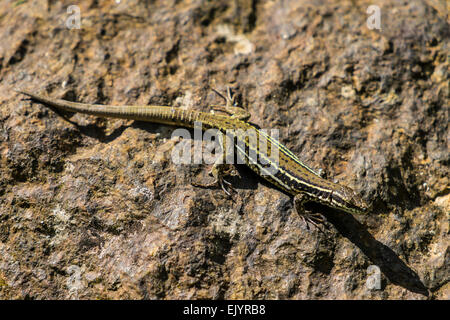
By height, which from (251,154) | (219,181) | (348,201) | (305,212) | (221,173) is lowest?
(305,212)

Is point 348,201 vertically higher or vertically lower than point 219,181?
lower

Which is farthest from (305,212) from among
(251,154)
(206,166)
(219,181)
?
(206,166)

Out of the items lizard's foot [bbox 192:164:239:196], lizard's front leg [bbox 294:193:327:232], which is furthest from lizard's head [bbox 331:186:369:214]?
lizard's foot [bbox 192:164:239:196]

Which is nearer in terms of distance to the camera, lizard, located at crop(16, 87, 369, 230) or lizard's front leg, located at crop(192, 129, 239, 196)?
lizard, located at crop(16, 87, 369, 230)

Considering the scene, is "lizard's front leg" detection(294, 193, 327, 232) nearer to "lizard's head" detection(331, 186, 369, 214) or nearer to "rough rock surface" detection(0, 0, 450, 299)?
"rough rock surface" detection(0, 0, 450, 299)

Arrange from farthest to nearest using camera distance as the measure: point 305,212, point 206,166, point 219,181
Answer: point 206,166 < point 219,181 < point 305,212

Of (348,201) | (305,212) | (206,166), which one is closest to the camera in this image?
(348,201)

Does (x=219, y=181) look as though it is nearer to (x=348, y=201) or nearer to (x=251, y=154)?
(x=251, y=154)
